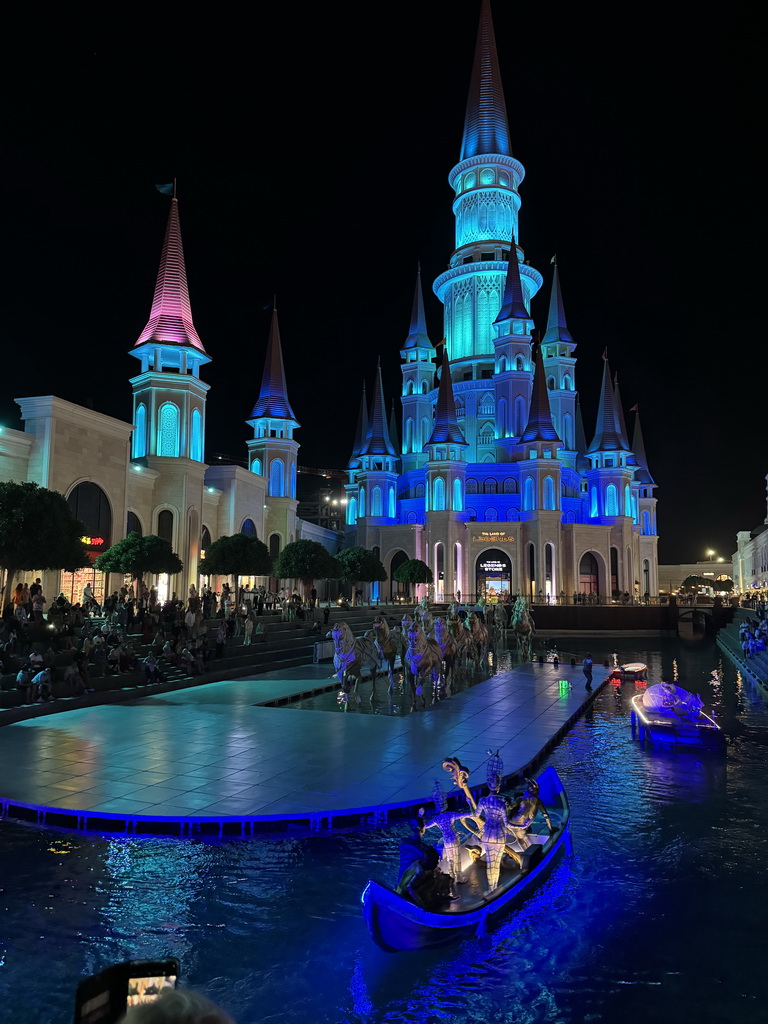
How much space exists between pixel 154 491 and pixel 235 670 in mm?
17279

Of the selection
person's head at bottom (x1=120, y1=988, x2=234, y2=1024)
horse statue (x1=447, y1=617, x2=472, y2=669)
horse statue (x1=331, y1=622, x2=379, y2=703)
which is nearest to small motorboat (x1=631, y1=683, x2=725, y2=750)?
horse statue (x1=331, y1=622, x2=379, y2=703)

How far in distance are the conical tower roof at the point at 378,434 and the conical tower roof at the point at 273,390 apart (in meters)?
15.0

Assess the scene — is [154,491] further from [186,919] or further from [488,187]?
[488,187]

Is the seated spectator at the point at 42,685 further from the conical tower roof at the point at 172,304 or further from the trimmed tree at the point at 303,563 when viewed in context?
the conical tower roof at the point at 172,304

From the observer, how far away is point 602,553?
6366 cm

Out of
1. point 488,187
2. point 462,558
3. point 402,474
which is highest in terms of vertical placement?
point 488,187

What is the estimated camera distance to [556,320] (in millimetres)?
71938

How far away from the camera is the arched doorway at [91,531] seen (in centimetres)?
3069

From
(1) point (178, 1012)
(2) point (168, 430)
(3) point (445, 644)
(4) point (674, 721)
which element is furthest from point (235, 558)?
(1) point (178, 1012)

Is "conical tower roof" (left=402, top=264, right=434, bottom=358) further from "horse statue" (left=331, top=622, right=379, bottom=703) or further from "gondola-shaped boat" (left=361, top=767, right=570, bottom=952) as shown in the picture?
"gondola-shaped boat" (left=361, top=767, right=570, bottom=952)

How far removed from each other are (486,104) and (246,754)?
2948 inches

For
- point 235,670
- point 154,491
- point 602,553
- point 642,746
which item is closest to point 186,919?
point 642,746

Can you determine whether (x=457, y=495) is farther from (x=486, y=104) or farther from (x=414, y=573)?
(x=486, y=104)

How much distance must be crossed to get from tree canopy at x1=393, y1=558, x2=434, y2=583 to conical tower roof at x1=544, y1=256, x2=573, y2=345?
94.9ft
